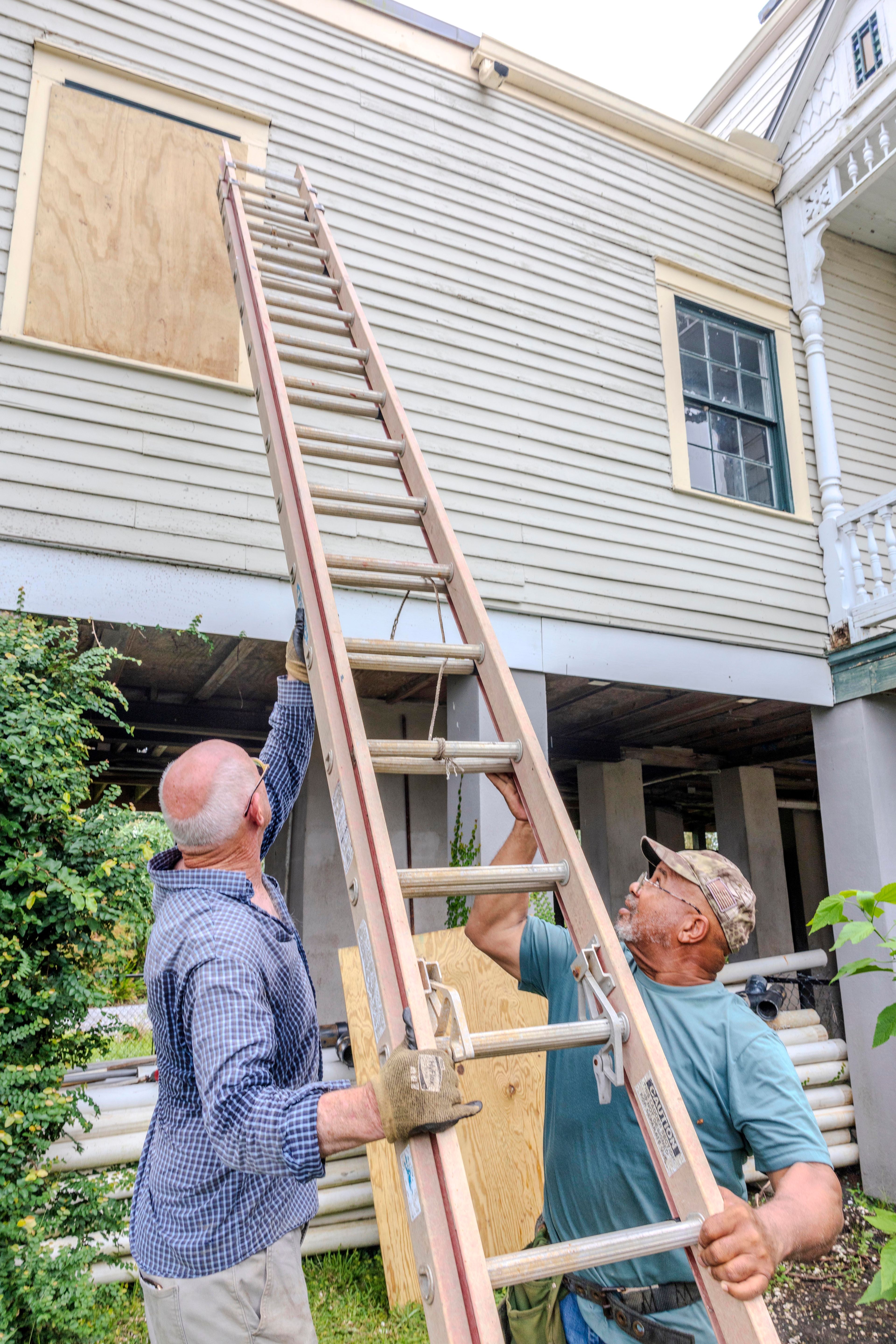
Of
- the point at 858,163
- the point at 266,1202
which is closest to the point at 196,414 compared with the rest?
the point at 266,1202

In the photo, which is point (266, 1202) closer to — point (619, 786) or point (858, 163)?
point (619, 786)

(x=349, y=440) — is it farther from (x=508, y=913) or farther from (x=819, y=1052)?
(x=819, y=1052)

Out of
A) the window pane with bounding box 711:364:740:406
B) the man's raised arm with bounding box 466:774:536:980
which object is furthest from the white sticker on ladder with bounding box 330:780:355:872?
the window pane with bounding box 711:364:740:406

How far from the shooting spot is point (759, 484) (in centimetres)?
668

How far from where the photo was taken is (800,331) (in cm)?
703

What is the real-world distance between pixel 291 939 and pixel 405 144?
5447 mm

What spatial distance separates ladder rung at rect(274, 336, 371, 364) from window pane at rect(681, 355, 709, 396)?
11.9 feet

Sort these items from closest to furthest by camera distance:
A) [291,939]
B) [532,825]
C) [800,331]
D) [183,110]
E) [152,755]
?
[291,939] → [532,825] → [183,110] → [800,331] → [152,755]

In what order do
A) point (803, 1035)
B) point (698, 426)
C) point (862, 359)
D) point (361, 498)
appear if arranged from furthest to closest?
point (862, 359) < point (698, 426) < point (803, 1035) < point (361, 498)

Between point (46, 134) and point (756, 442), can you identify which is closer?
point (46, 134)

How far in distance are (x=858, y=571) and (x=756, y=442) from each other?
1270 mm

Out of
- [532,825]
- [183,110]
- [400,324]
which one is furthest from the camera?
[400,324]

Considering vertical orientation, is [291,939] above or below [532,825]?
below

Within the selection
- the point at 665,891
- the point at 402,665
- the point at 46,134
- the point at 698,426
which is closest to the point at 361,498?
the point at 402,665
